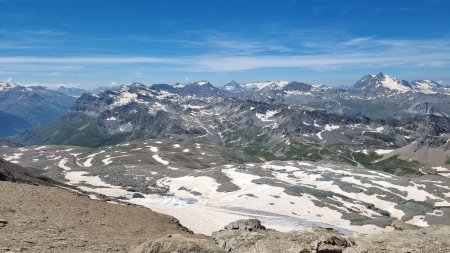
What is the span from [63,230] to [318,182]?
155 metres

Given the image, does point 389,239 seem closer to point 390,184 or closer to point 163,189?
point 163,189

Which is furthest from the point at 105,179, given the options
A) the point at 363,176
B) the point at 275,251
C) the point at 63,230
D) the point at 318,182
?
the point at 275,251

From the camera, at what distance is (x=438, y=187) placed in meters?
182

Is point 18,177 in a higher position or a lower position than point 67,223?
lower

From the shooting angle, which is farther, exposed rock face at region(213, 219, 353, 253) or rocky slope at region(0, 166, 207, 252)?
rocky slope at region(0, 166, 207, 252)

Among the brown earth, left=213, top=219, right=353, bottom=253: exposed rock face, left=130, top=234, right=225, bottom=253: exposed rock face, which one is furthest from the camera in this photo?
the brown earth

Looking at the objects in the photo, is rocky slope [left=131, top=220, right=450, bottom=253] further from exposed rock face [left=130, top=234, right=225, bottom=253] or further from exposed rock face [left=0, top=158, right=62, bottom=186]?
exposed rock face [left=0, top=158, right=62, bottom=186]

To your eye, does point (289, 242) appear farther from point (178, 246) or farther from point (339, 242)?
point (178, 246)

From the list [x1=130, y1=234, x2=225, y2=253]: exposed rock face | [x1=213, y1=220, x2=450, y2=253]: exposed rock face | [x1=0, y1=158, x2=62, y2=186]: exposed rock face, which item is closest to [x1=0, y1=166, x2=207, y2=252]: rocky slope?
[x1=213, y1=220, x2=450, y2=253]: exposed rock face

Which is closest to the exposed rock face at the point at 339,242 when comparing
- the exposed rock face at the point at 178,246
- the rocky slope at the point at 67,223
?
the exposed rock face at the point at 178,246

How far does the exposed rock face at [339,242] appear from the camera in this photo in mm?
23703

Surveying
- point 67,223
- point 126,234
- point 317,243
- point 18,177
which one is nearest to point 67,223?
point 67,223

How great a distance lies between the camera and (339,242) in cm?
2605

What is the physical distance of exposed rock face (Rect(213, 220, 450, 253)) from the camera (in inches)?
933
